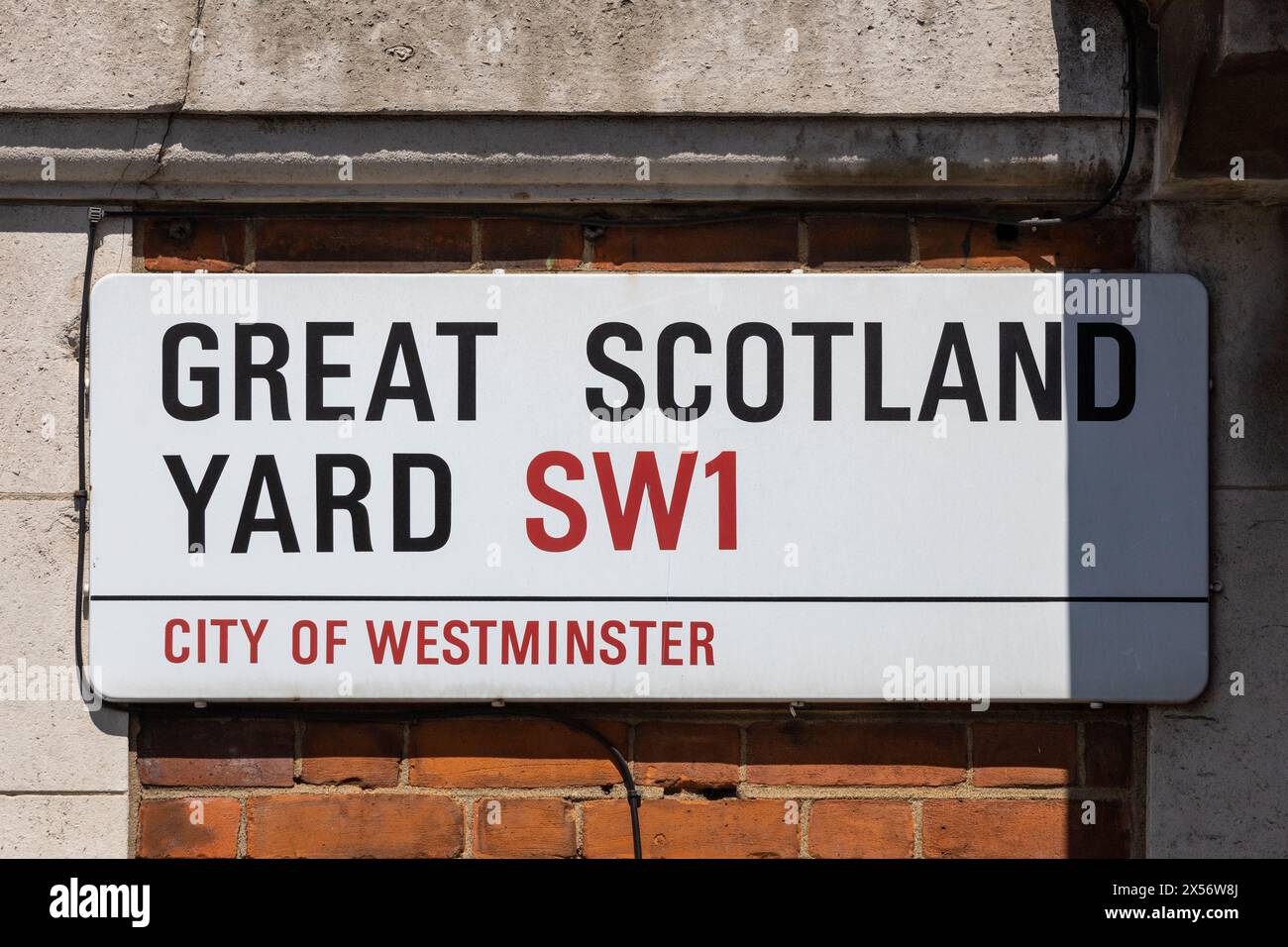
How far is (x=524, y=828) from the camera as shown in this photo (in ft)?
6.44

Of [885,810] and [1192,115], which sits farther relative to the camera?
[885,810]

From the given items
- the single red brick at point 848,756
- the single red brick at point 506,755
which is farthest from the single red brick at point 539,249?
the single red brick at point 848,756

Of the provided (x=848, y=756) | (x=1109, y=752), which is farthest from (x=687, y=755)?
(x=1109, y=752)

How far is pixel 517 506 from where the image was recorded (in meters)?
1.91

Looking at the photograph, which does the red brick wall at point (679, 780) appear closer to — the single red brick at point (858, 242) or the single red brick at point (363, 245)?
the single red brick at point (858, 242)

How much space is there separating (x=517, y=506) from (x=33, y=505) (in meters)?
0.95

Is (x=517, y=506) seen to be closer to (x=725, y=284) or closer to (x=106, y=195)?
(x=725, y=284)

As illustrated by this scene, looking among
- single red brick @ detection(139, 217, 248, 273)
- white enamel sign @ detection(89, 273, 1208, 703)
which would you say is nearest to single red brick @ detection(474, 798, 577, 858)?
white enamel sign @ detection(89, 273, 1208, 703)

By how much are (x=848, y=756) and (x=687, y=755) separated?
0.32 m

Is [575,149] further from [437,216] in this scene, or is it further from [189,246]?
[189,246]

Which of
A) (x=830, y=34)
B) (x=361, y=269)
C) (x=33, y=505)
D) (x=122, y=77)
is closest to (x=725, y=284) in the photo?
(x=830, y=34)

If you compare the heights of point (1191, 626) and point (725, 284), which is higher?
point (725, 284)

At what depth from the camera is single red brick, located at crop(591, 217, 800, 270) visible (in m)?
1.98

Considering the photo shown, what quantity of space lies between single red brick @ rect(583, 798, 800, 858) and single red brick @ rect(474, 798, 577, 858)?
0.04 m
